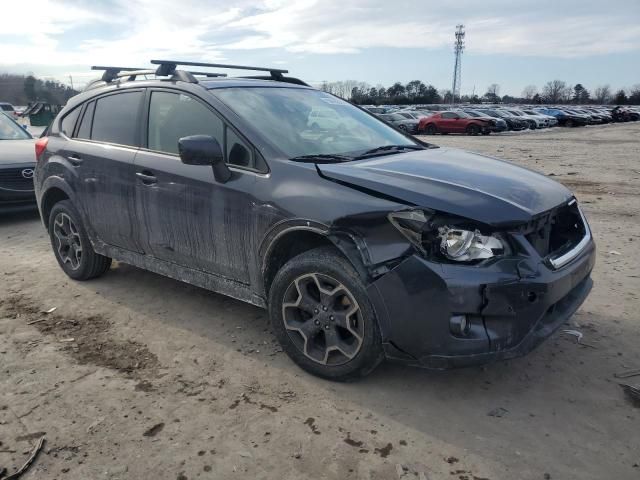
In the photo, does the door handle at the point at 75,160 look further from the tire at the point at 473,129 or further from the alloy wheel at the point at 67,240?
the tire at the point at 473,129

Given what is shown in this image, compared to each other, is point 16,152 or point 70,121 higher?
point 70,121

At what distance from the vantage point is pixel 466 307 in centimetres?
273

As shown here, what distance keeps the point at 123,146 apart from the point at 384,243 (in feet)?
8.27

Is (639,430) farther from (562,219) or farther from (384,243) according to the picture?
(384,243)

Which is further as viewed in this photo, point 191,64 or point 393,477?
point 191,64

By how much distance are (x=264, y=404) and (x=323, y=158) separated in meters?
1.55

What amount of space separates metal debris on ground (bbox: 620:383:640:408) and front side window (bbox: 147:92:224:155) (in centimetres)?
293

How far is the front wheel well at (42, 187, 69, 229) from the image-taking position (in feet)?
16.4

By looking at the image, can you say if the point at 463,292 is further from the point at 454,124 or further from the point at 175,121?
the point at 454,124

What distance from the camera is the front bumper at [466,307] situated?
2.73m

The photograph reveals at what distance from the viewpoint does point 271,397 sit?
10.2ft

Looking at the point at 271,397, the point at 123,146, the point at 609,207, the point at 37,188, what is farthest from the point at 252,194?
the point at 609,207

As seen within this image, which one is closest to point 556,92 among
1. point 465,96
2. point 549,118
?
point 465,96

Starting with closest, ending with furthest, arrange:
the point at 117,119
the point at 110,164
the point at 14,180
Result: the point at 110,164 < the point at 117,119 < the point at 14,180
